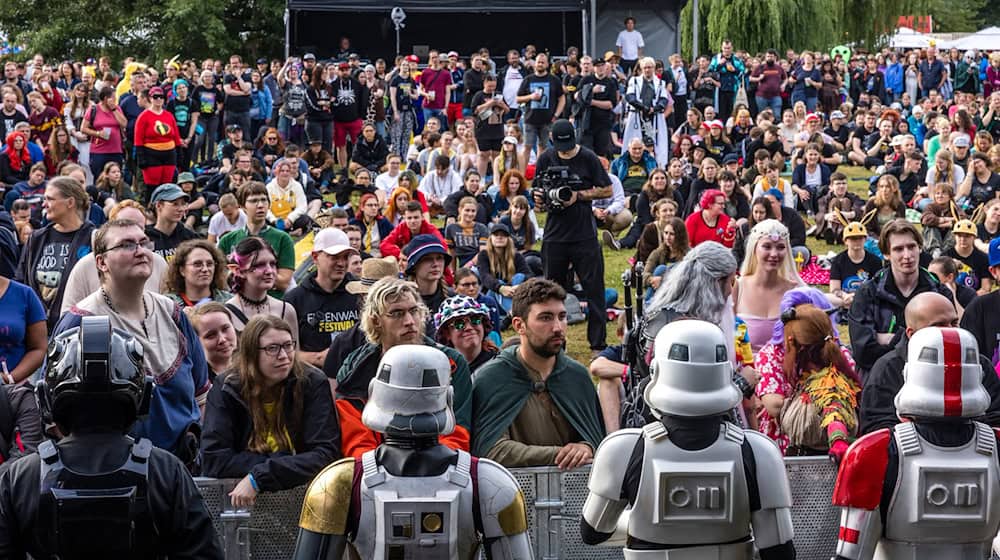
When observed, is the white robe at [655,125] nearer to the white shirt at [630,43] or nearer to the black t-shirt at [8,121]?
the white shirt at [630,43]

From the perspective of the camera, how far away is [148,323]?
5.47m

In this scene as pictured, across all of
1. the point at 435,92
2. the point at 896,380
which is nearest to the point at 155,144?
the point at 435,92

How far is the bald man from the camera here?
218 inches

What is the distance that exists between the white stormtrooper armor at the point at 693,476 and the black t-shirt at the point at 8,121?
15.7 metres

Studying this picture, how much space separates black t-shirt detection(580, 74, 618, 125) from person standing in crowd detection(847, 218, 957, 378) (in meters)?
11.8

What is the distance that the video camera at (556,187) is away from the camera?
1055 cm

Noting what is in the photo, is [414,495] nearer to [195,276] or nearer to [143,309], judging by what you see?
[143,309]

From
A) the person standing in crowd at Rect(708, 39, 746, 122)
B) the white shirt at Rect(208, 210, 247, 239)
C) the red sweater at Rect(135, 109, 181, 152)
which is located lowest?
the white shirt at Rect(208, 210, 247, 239)

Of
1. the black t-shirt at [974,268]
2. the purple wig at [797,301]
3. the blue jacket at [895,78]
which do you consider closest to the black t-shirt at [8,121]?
the black t-shirt at [974,268]

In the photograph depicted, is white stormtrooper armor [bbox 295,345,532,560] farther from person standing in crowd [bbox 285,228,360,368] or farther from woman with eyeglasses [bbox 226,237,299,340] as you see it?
person standing in crowd [bbox 285,228,360,368]

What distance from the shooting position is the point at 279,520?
17.7 ft

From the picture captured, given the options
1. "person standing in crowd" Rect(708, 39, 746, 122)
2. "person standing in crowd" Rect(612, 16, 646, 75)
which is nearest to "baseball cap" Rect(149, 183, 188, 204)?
"person standing in crowd" Rect(708, 39, 746, 122)

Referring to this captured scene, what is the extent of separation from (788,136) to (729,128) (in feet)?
3.94

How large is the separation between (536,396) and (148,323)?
5.09ft
